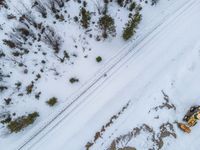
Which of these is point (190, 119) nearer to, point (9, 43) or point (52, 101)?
point (52, 101)

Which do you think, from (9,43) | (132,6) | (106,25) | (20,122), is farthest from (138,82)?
(9,43)

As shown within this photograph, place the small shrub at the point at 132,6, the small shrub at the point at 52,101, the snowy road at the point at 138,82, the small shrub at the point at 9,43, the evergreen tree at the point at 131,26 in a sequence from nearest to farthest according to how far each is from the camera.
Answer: the evergreen tree at the point at 131,26 < the small shrub at the point at 52,101 < the snowy road at the point at 138,82 < the small shrub at the point at 9,43 < the small shrub at the point at 132,6

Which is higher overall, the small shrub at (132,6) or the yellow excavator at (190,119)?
the small shrub at (132,6)

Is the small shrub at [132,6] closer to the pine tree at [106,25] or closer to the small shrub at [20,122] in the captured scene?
the pine tree at [106,25]

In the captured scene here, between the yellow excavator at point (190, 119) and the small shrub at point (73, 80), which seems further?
the small shrub at point (73, 80)

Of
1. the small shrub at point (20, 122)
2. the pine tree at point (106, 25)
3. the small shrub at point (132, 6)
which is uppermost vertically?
the small shrub at point (132, 6)

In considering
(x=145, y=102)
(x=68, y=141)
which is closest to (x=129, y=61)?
(x=145, y=102)

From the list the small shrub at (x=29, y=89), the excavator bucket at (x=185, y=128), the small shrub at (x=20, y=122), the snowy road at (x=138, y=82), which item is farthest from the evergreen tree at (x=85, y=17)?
the excavator bucket at (x=185, y=128)
